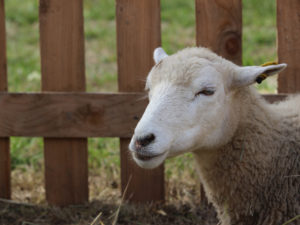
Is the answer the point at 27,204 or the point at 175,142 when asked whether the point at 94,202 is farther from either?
the point at 175,142

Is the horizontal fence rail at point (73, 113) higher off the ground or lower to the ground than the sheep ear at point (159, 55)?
lower

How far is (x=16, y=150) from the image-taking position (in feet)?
16.0

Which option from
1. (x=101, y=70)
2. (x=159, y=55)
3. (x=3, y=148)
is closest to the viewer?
(x=159, y=55)

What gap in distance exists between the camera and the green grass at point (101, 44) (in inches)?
193

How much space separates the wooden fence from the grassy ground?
1.09ft

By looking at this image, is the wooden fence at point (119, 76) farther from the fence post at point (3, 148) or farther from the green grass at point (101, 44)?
the green grass at point (101, 44)

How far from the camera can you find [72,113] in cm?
394

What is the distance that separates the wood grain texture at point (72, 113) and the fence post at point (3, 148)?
0.15 meters

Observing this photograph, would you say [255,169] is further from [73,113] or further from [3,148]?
[3,148]

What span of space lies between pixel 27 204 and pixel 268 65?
2.15m

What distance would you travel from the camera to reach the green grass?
4.91 m

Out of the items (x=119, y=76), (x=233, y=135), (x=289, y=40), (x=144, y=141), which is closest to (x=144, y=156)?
(x=144, y=141)

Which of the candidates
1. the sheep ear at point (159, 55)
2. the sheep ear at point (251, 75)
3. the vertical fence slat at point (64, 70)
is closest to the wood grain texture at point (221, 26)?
the sheep ear at point (159, 55)

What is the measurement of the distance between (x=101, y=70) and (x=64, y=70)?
8.13ft
